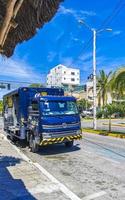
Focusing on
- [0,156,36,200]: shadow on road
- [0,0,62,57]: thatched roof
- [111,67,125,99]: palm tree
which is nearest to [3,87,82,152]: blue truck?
[0,156,36,200]: shadow on road

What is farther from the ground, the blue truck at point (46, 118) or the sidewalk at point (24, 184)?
the blue truck at point (46, 118)

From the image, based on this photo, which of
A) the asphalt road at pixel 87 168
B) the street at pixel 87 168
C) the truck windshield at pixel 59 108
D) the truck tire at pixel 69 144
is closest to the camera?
the asphalt road at pixel 87 168

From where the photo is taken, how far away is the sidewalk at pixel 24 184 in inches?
377

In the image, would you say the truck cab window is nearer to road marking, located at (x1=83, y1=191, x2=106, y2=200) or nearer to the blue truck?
the blue truck

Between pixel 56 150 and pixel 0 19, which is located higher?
pixel 0 19

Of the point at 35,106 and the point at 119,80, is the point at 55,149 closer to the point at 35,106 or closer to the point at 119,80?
the point at 35,106

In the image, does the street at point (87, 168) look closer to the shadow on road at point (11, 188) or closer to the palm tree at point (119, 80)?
the shadow on road at point (11, 188)

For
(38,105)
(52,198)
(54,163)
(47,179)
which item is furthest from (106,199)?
→ (38,105)

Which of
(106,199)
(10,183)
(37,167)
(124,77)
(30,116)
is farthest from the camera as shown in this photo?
(124,77)

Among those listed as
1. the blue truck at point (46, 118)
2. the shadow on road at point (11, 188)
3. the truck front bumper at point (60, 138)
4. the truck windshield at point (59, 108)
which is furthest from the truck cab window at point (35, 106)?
the shadow on road at point (11, 188)

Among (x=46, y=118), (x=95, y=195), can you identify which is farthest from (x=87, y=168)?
(x=46, y=118)

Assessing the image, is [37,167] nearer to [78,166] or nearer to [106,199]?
[78,166]

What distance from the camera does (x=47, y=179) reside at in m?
11.7

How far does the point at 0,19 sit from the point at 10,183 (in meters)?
6.39
